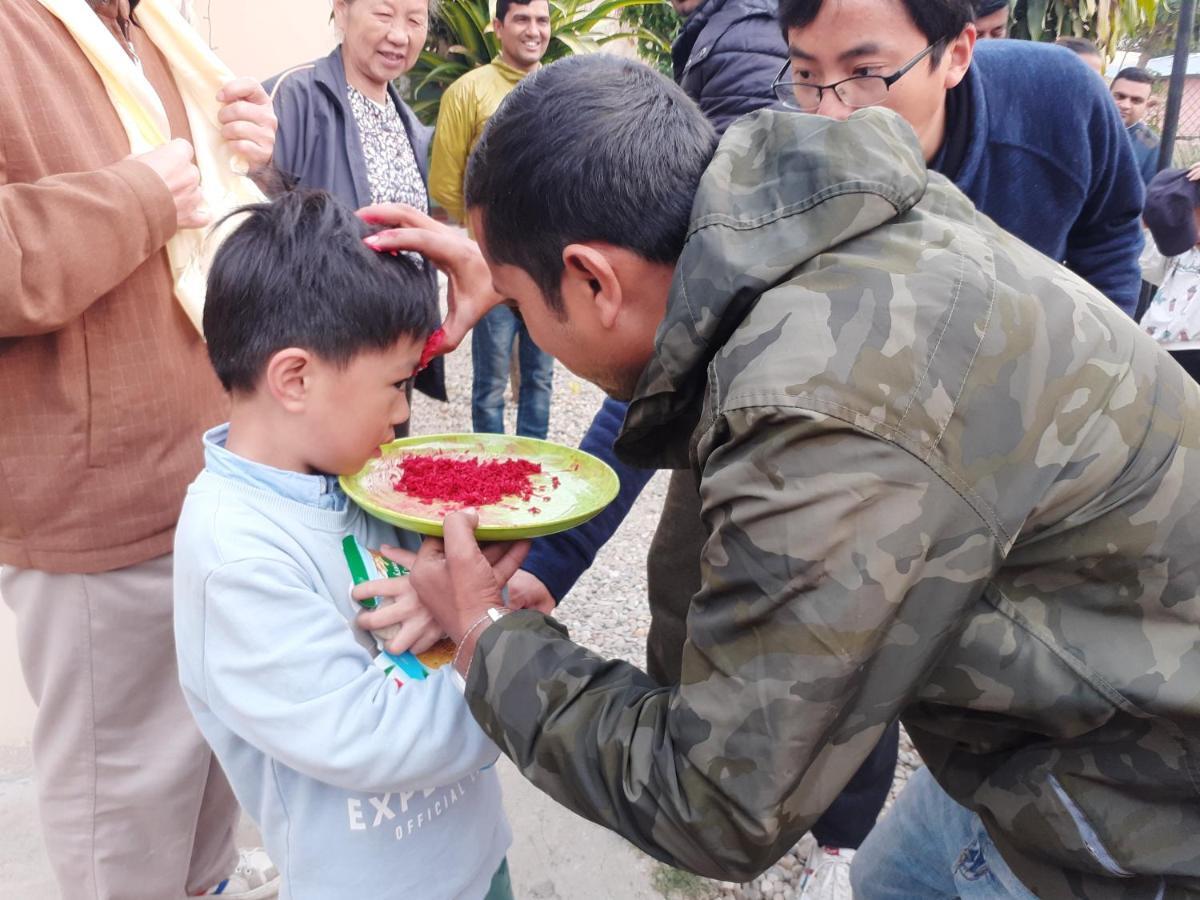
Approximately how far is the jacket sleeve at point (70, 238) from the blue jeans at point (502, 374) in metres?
3.49

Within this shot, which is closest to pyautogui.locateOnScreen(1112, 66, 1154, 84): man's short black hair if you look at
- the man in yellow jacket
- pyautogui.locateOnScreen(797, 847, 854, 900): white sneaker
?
the man in yellow jacket

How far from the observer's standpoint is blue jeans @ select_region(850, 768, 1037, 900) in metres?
1.55

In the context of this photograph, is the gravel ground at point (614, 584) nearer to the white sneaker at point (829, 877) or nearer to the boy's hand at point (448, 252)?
the white sneaker at point (829, 877)

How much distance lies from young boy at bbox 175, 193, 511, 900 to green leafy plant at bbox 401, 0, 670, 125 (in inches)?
257

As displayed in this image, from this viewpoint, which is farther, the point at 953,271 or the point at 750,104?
the point at 750,104

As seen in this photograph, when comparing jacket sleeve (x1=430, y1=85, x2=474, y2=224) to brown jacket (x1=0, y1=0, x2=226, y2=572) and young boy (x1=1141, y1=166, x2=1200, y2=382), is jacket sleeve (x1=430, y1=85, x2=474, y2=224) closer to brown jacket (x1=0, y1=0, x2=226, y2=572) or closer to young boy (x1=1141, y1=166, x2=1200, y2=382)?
brown jacket (x1=0, y1=0, x2=226, y2=572)

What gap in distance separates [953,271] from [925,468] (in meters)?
0.25

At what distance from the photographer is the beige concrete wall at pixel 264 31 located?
16.3 feet

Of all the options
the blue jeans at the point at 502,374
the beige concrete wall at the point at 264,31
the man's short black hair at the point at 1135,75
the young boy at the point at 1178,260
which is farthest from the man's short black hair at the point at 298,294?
the man's short black hair at the point at 1135,75

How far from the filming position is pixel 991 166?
2.50 m

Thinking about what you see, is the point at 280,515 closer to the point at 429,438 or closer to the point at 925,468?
the point at 429,438

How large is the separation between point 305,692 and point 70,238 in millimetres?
927

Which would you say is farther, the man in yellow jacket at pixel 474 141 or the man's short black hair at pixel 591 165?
the man in yellow jacket at pixel 474 141

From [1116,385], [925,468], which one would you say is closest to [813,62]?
[1116,385]
